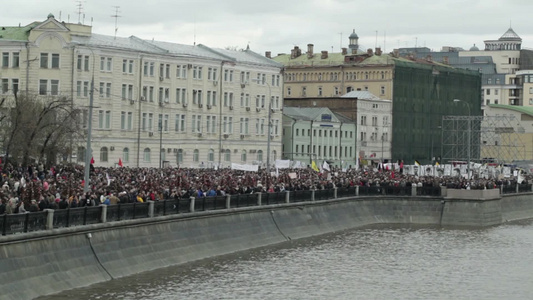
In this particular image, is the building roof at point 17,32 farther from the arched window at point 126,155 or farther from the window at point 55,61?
the arched window at point 126,155

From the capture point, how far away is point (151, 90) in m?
96.2

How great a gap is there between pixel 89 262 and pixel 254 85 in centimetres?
7128

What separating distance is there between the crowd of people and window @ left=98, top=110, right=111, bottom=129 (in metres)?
21.7

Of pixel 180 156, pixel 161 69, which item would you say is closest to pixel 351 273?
pixel 161 69

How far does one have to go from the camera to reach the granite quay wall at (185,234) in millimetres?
34688

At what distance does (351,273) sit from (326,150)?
79181 mm

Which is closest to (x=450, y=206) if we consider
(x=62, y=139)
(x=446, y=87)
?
(x=62, y=139)

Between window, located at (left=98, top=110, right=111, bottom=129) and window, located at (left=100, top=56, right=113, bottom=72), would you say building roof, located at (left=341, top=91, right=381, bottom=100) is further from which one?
window, located at (left=100, top=56, right=113, bottom=72)

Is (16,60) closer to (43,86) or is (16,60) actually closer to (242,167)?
(43,86)

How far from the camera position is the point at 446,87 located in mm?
146625

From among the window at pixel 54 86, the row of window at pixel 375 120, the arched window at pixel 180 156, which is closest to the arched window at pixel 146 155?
the arched window at pixel 180 156

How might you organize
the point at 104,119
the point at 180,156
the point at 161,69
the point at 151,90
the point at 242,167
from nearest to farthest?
1. the point at 242,167
2. the point at 104,119
3. the point at 151,90
4. the point at 161,69
5. the point at 180,156

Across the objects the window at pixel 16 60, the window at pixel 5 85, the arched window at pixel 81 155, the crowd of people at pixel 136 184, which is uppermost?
the window at pixel 16 60

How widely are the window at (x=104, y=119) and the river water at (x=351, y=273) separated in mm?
34052
